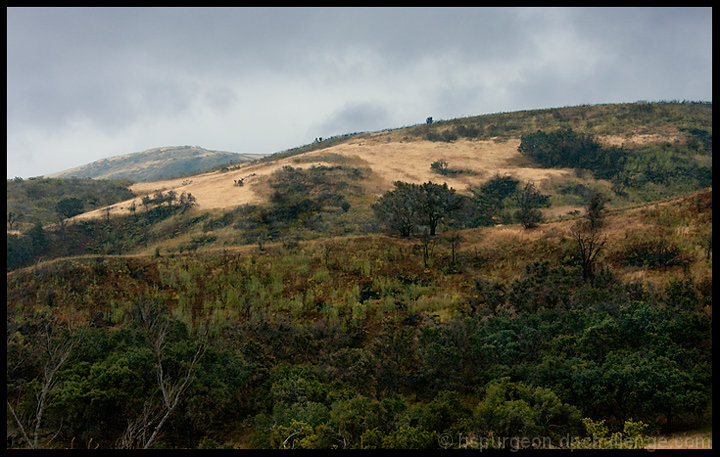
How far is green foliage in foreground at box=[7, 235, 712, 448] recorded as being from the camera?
5.85 metres

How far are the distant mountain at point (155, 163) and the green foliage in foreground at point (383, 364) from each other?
124 metres

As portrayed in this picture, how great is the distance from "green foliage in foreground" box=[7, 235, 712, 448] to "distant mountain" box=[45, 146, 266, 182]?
408ft

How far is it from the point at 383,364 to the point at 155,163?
162562 millimetres

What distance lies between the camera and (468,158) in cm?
5047

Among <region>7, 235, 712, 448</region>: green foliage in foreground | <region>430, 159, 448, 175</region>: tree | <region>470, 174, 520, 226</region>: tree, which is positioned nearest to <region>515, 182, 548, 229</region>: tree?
<region>470, 174, 520, 226</region>: tree

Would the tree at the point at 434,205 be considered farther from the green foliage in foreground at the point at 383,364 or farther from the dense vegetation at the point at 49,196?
the dense vegetation at the point at 49,196

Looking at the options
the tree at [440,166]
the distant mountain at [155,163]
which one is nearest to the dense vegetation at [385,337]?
the tree at [440,166]

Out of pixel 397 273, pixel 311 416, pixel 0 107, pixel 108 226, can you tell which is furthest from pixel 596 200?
pixel 108 226

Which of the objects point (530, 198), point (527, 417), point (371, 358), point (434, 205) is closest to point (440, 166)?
point (530, 198)

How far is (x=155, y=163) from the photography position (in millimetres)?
146375

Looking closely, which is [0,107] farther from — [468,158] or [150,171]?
[150,171]

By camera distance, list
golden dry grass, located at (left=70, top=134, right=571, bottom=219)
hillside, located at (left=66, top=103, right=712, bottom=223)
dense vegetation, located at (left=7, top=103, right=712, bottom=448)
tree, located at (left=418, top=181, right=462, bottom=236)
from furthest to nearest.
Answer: hillside, located at (left=66, top=103, right=712, bottom=223)
golden dry grass, located at (left=70, top=134, right=571, bottom=219)
tree, located at (left=418, top=181, right=462, bottom=236)
dense vegetation, located at (left=7, top=103, right=712, bottom=448)

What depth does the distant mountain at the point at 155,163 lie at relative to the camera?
135 m

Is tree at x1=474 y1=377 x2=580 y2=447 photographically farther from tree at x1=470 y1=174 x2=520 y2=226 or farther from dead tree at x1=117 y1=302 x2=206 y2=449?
tree at x1=470 y1=174 x2=520 y2=226
